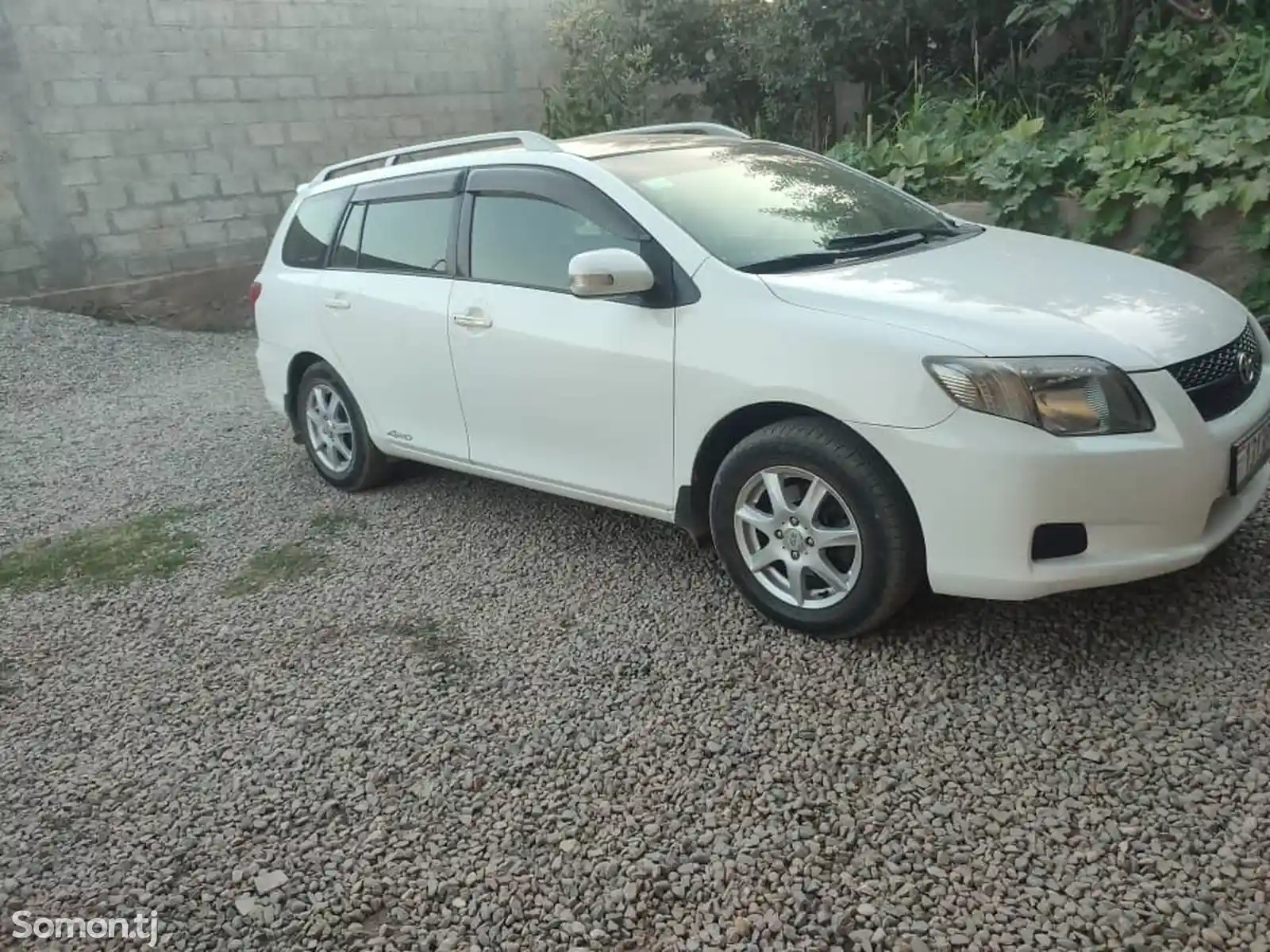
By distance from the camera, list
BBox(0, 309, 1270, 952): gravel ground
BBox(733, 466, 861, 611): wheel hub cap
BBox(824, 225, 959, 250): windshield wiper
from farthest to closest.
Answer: BBox(824, 225, 959, 250): windshield wiper, BBox(733, 466, 861, 611): wheel hub cap, BBox(0, 309, 1270, 952): gravel ground

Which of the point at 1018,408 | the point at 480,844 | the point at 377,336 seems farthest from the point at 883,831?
the point at 377,336

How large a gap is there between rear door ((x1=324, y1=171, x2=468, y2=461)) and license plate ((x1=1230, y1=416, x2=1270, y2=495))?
274 centimetres

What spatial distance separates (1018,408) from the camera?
2.72 m

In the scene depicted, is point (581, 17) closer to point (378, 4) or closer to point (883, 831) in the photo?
point (378, 4)

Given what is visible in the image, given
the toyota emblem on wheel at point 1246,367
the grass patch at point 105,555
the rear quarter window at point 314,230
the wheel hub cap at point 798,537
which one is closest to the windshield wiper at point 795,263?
the wheel hub cap at point 798,537

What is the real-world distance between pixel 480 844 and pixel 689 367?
1.57m

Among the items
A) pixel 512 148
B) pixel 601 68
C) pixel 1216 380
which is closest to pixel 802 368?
pixel 1216 380

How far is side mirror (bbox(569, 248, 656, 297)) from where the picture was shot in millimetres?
3258

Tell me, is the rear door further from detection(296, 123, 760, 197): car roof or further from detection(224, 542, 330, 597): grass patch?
detection(224, 542, 330, 597): grass patch

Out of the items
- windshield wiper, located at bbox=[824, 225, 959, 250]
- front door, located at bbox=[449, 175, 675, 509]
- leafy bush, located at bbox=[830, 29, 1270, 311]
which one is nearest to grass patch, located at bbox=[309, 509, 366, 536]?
front door, located at bbox=[449, 175, 675, 509]

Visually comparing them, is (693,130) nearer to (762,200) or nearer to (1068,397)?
(762,200)

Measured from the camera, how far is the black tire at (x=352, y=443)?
4844mm

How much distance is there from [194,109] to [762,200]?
312 inches

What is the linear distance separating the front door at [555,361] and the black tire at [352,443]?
3.00 feet
